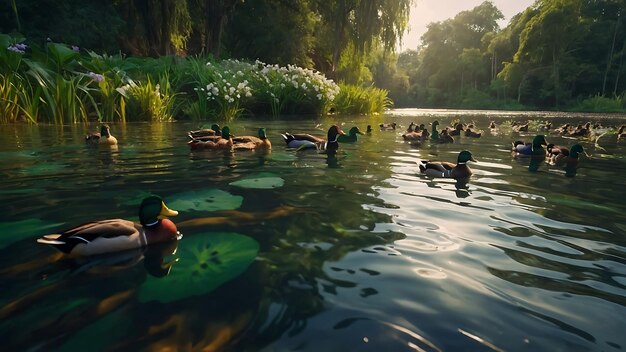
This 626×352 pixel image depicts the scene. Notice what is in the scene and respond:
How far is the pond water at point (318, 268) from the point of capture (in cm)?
196

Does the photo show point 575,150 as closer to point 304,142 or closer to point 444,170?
point 444,170

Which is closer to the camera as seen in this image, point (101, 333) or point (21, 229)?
point (101, 333)

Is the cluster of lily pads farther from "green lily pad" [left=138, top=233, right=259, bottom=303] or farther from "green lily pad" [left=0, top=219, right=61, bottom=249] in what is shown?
"green lily pad" [left=138, top=233, right=259, bottom=303]

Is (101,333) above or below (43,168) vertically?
below

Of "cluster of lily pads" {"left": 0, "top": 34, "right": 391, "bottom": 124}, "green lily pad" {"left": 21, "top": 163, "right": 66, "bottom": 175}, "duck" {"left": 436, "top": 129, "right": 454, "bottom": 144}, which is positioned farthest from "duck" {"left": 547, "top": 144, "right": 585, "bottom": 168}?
"cluster of lily pads" {"left": 0, "top": 34, "right": 391, "bottom": 124}

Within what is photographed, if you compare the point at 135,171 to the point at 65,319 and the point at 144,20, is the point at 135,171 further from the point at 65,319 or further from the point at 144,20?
the point at 144,20

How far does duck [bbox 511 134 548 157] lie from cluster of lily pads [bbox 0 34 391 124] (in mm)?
9714

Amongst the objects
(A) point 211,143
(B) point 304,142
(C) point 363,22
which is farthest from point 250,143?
(C) point 363,22

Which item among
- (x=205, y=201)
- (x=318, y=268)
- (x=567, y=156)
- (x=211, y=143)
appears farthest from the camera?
(x=567, y=156)

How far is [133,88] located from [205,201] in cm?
1014

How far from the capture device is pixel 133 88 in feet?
41.6

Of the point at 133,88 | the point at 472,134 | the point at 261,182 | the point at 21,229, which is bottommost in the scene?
the point at 21,229

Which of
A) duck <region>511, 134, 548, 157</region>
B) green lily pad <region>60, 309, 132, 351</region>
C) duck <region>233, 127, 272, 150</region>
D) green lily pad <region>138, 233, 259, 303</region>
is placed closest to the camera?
green lily pad <region>60, 309, 132, 351</region>

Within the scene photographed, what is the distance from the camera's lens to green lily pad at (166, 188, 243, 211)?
155 inches
